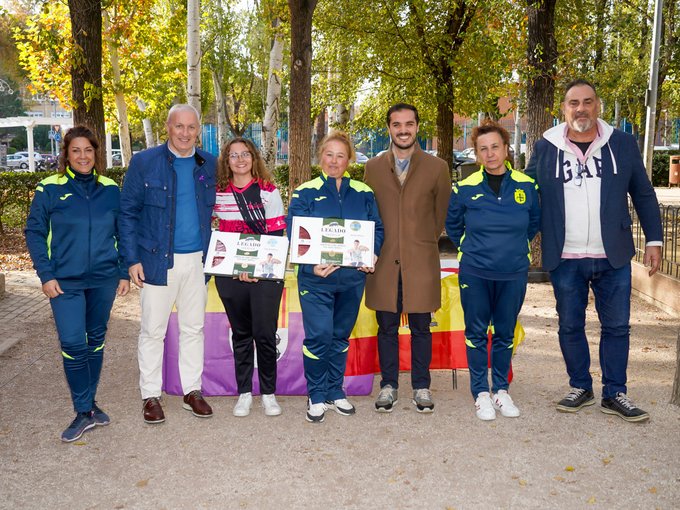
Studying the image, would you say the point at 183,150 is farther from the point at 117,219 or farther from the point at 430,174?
the point at 430,174

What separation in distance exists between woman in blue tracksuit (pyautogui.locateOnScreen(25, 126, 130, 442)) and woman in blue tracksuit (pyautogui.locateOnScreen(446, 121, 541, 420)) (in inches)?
94.7

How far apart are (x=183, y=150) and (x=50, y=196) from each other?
0.93 meters

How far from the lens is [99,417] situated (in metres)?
5.09

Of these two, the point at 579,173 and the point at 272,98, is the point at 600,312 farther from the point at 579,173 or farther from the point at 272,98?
the point at 272,98

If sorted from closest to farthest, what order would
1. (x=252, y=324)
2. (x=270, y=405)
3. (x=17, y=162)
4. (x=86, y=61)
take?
1. (x=252, y=324)
2. (x=270, y=405)
3. (x=86, y=61)
4. (x=17, y=162)

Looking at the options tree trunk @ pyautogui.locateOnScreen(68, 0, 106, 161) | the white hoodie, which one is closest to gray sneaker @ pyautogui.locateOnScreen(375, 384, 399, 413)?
the white hoodie

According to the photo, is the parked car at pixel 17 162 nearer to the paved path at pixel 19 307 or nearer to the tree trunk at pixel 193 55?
the tree trunk at pixel 193 55

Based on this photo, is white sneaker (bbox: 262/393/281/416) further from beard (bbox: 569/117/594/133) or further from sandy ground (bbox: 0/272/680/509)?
beard (bbox: 569/117/594/133)

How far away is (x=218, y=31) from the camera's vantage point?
1298 inches

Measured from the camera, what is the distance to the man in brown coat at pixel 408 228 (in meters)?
5.23

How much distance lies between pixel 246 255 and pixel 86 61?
6602mm

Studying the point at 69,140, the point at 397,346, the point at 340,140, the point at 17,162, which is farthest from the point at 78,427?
the point at 17,162

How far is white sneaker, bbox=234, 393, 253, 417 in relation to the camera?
525 centimetres

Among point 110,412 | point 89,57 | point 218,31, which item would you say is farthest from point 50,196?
point 218,31
